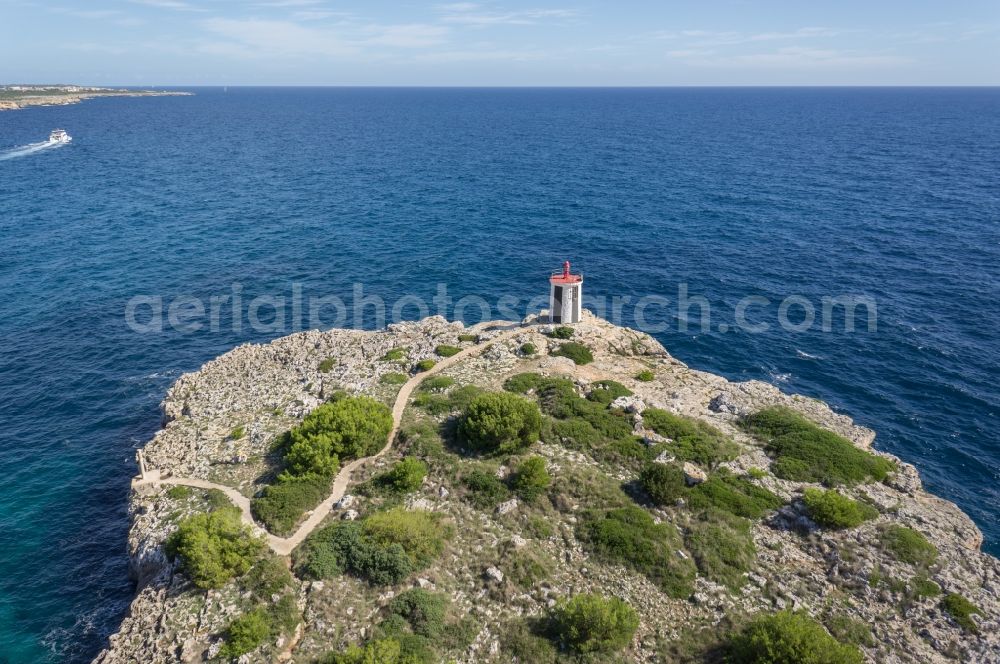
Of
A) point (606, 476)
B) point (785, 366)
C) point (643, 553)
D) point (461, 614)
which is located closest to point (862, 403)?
point (785, 366)

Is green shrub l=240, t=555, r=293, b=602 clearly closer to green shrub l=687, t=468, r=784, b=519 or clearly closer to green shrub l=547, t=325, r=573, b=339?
green shrub l=687, t=468, r=784, b=519

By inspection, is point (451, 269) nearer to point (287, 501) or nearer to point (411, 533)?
point (287, 501)

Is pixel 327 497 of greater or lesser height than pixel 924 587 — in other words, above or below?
below

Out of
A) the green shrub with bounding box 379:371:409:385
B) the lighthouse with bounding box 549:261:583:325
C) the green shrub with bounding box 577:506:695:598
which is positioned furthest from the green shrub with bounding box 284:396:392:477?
the lighthouse with bounding box 549:261:583:325

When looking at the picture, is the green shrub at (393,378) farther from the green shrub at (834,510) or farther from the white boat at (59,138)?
the white boat at (59,138)

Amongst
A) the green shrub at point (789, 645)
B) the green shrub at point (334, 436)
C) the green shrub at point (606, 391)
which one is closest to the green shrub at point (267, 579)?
the green shrub at point (334, 436)

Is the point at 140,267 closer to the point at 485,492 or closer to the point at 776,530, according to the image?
the point at 485,492

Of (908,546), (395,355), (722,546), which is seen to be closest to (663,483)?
(722,546)
